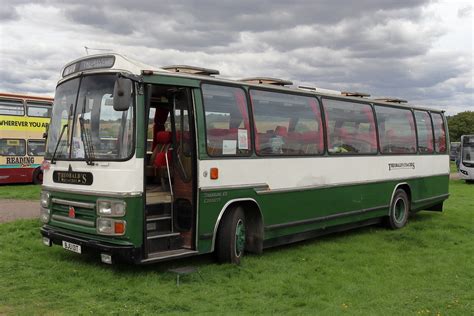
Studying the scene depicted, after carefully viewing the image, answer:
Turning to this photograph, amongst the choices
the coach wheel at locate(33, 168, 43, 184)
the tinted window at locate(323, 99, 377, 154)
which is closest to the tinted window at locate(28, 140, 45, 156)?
the coach wheel at locate(33, 168, 43, 184)

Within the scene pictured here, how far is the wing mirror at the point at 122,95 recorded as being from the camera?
7071mm

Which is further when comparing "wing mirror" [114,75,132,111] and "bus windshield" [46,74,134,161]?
"bus windshield" [46,74,134,161]

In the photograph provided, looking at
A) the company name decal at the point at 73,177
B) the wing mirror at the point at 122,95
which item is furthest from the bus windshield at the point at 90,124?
the wing mirror at the point at 122,95

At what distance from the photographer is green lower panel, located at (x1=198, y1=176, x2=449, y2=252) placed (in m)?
8.27

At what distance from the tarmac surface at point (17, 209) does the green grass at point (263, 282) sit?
10.2ft

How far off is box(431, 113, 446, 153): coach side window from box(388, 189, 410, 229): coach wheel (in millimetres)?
2237

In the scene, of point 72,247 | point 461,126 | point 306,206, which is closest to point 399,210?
point 306,206

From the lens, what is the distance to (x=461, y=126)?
3179 inches

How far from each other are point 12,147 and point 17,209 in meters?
9.32

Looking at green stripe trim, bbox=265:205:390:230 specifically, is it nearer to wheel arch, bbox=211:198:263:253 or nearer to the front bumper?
wheel arch, bbox=211:198:263:253

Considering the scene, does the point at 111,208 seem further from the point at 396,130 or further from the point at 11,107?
the point at 11,107

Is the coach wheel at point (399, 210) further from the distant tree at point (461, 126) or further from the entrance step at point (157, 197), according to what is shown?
the distant tree at point (461, 126)

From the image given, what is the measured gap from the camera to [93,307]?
6.33 meters

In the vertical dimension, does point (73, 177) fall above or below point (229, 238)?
above
